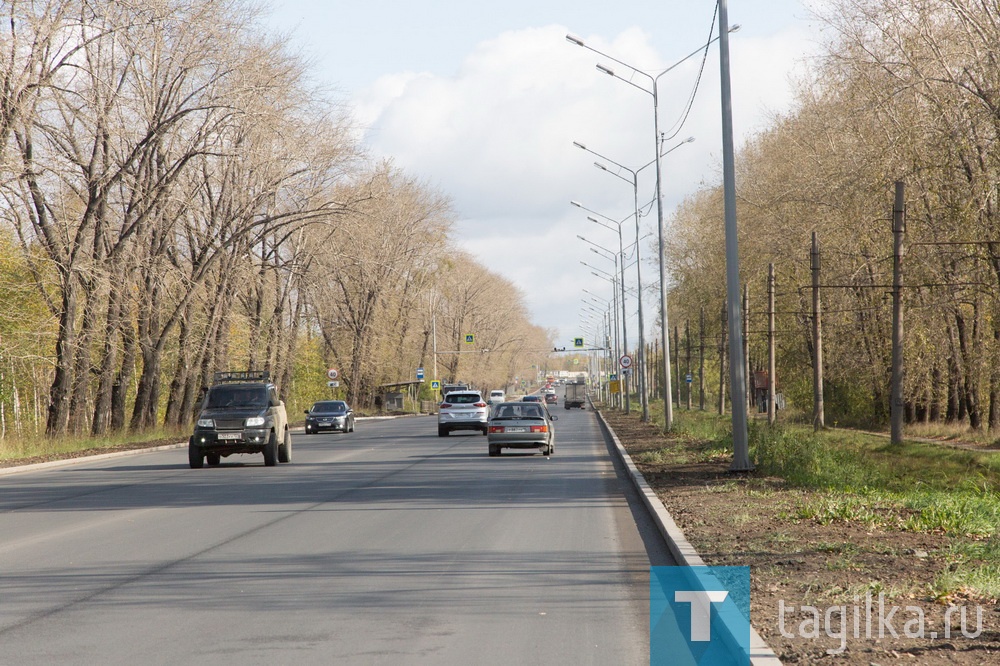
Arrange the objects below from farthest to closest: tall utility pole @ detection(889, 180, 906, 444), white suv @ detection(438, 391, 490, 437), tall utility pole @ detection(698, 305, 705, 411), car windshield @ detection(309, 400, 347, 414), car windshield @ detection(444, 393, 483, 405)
Answer: tall utility pole @ detection(698, 305, 705, 411), car windshield @ detection(309, 400, 347, 414), car windshield @ detection(444, 393, 483, 405), white suv @ detection(438, 391, 490, 437), tall utility pole @ detection(889, 180, 906, 444)

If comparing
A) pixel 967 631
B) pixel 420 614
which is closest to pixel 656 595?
pixel 420 614

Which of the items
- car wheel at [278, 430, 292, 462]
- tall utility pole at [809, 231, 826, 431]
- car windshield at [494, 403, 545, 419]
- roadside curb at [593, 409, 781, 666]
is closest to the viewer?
roadside curb at [593, 409, 781, 666]

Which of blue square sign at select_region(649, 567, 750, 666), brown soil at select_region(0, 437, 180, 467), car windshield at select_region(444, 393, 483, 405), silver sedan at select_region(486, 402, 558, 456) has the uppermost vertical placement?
car windshield at select_region(444, 393, 483, 405)

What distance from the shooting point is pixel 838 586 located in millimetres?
9062

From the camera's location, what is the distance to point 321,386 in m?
104

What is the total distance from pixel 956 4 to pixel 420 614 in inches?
984

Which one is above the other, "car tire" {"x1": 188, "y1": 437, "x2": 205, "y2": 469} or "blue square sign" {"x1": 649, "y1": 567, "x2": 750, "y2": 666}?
"car tire" {"x1": 188, "y1": 437, "x2": 205, "y2": 469}

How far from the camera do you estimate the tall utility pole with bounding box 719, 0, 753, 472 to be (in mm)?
21234

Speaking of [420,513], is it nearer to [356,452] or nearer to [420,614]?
[420,614]

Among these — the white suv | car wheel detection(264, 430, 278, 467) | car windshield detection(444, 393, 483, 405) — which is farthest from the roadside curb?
car windshield detection(444, 393, 483, 405)

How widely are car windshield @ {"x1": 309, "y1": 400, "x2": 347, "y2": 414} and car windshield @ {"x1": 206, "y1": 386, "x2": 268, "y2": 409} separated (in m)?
24.0

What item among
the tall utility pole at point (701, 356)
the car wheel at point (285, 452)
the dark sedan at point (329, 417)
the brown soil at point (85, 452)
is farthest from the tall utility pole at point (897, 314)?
the tall utility pole at point (701, 356)

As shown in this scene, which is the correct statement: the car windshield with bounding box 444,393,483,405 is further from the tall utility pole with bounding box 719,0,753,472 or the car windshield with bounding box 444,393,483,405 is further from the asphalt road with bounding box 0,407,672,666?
the tall utility pole with bounding box 719,0,753,472

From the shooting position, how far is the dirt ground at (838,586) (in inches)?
281
